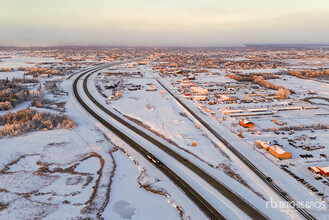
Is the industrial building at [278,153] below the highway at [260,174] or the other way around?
the other way around

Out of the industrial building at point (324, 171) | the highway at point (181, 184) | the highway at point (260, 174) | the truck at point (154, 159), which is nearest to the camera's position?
the highway at point (181, 184)

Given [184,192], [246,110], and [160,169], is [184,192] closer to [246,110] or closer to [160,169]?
[160,169]

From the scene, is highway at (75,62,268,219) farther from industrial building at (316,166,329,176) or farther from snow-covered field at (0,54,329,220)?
industrial building at (316,166,329,176)

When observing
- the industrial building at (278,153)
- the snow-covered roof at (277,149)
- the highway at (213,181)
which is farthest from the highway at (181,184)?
the snow-covered roof at (277,149)

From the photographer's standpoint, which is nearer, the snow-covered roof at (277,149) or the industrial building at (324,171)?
the industrial building at (324,171)

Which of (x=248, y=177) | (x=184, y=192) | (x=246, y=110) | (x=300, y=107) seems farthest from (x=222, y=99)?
(x=184, y=192)

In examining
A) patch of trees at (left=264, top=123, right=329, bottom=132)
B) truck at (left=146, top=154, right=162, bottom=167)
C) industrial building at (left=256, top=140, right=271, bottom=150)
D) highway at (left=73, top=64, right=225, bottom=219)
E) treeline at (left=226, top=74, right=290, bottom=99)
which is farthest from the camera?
treeline at (left=226, top=74, right=290, bottom=99)

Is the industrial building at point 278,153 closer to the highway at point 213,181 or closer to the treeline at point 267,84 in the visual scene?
the highway at point 213,181

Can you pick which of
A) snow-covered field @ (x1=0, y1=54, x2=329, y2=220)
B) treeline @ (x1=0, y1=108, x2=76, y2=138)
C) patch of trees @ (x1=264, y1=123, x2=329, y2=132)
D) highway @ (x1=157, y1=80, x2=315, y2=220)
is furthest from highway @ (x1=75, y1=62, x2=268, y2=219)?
patch of trees @ (x1=264, y1=123, x2=329, y2=132)

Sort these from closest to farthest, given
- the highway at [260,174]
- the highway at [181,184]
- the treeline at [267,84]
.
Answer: the highway at [181,184] → the highway at [260,174] → the treeline at [267,84]
